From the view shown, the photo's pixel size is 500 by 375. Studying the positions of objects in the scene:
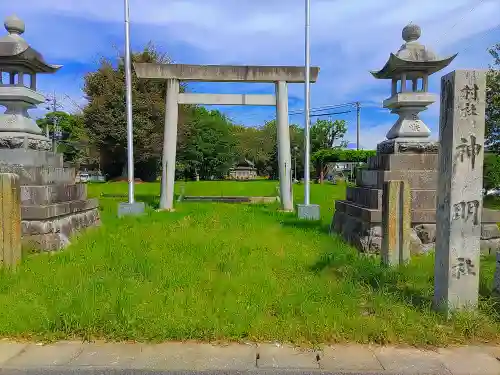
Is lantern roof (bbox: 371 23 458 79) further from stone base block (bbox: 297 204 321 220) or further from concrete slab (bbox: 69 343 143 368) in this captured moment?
concrete slab (bbox: 69 343 143 368)

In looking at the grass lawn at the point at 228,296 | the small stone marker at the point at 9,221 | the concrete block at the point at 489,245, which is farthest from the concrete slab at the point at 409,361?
the small stone marker at the point at 9,221

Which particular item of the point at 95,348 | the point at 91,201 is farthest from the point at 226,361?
the point at 91,201

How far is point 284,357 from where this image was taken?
283cm

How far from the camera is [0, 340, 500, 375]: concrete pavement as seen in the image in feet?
8.77

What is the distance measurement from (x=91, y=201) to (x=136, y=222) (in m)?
1.19

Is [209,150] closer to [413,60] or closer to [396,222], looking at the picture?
[413,60]

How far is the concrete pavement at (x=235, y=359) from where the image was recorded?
2.67 metres

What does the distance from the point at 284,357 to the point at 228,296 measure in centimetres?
97

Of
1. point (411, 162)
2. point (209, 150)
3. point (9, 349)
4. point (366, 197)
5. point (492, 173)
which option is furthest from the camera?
point (209, 150)

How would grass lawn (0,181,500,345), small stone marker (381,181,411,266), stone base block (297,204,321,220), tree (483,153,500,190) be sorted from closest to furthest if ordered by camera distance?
grass lawn (0,181,500,345)
small stone marker (381,181,411,266)
stone base block (297,204,321,220)
tree (483,153,500,190)

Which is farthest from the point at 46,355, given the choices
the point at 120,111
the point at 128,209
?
the point at 120,111

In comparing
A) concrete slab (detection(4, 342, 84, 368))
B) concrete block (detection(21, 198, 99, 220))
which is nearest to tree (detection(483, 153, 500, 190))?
concrete block (detection(21, 198, 99, 220))

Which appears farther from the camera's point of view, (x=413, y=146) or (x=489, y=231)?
(x=413, y=146)

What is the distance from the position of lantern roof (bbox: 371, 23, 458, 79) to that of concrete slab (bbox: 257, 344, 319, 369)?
5030mm
